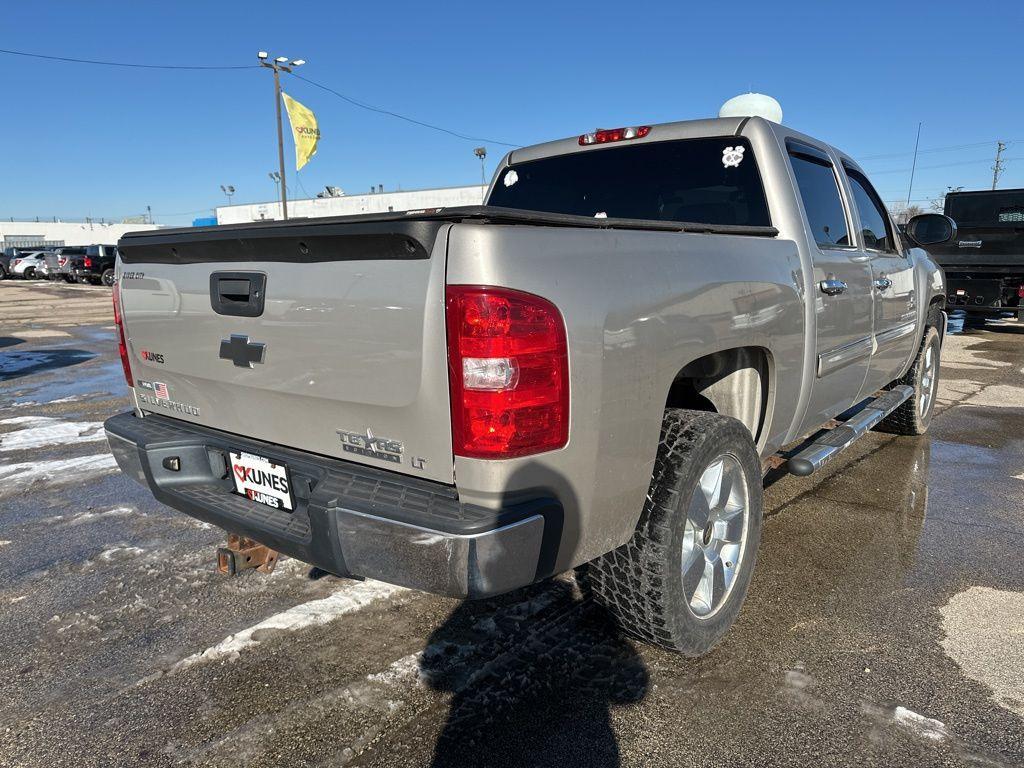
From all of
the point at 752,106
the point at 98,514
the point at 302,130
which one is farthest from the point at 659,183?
the point at 302,130

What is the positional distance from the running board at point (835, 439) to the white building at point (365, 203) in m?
37.7

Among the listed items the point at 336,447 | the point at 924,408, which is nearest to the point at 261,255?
the point at 336,447

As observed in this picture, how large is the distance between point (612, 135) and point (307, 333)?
228 centimetres

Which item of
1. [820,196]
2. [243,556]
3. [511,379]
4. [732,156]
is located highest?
[732,156]

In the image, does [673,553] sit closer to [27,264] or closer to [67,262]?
[67,262]

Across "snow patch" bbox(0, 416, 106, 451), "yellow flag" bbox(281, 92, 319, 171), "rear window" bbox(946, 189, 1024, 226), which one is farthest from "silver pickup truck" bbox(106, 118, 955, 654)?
"yellow flag" bbox(281, 92, 319, 171)

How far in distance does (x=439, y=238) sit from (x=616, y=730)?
64.0 inches

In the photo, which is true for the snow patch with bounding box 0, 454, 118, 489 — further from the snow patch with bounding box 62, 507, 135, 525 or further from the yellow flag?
the yellow flag

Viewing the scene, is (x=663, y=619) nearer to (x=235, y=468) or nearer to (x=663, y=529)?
(x=663, y=529)

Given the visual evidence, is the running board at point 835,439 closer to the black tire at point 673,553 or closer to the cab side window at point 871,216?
the black tire at point 673,553

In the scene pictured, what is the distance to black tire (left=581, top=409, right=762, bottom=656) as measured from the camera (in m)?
2.27

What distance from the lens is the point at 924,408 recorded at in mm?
5707

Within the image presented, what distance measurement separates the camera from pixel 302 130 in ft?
80.8

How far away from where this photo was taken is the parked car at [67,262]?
102 ft
